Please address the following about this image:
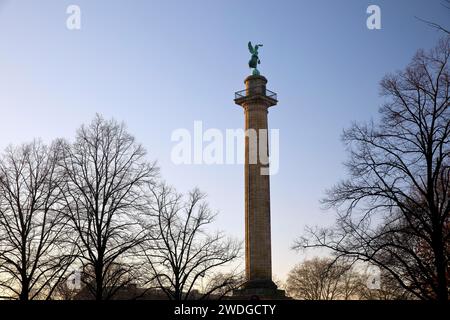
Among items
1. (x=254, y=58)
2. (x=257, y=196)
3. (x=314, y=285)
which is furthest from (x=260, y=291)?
(x=314, y=285)

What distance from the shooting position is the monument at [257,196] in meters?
43.8

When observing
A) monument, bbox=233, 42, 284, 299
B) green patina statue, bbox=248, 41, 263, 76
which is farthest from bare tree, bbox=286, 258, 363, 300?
green patina statue, bbox=248, 41, 263, 76

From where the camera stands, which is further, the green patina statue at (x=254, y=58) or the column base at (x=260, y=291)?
the green patina statue at (x=254, y=58)

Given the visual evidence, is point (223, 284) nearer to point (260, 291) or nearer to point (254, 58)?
point (260, 291)

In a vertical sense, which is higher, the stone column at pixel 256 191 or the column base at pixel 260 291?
the stone column at pixel 256 191

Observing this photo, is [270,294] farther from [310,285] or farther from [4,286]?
[310,285]

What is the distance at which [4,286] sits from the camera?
2470 centimetres

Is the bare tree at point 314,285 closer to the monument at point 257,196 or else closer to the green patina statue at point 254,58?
the monument at point 257,196

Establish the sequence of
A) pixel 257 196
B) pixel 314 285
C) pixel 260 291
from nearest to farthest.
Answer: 1. pixel 260 291
2. pixel 257 196
3. pixel 314 285

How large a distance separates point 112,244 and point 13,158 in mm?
7193

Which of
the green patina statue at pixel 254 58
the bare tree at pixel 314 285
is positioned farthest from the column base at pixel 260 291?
the bare tree at pixel 314 285

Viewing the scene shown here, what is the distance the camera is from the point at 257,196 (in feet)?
151

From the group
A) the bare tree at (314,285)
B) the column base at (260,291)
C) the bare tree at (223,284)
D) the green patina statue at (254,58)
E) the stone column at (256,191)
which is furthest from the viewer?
the bare tree at (314,285)
